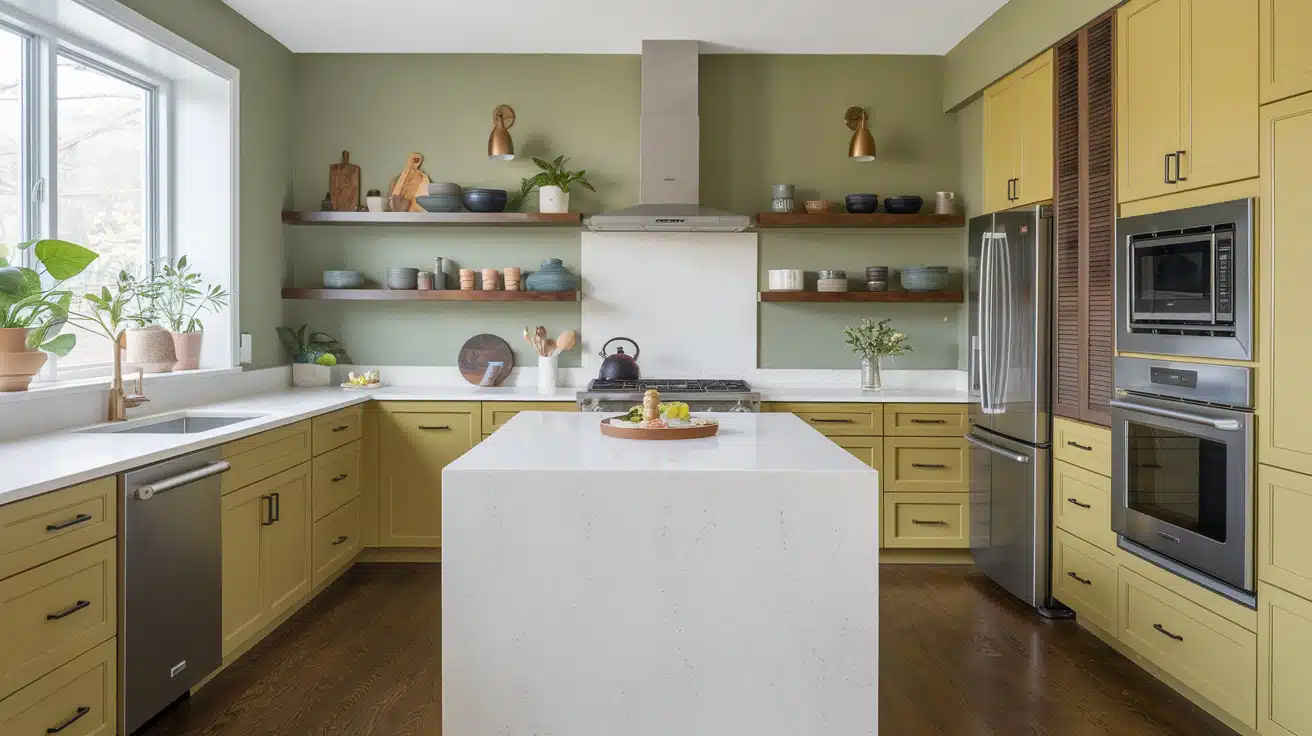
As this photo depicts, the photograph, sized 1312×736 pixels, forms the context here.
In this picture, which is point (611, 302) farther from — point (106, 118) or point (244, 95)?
point (106, 118)

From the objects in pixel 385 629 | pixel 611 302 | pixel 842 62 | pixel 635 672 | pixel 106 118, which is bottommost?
pixel 385 629

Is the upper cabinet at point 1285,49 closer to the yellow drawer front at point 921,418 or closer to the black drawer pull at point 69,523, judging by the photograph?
the yellow drawer front at point 921,418

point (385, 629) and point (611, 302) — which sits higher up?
point (611, 302)

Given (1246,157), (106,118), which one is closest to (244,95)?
(106,118)

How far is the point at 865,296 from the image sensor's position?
4902 mm

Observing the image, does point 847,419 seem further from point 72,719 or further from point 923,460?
point 72,719

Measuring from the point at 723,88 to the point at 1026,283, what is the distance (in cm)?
215

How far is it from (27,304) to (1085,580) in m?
3.94

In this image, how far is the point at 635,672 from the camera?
229cm

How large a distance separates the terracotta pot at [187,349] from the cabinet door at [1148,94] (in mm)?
3919

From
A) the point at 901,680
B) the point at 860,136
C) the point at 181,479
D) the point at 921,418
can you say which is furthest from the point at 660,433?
→ the point at 860,136

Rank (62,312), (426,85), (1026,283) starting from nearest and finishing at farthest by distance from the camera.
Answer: (62,312), (1026,283), (426,85)

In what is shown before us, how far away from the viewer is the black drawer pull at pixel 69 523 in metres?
2.12

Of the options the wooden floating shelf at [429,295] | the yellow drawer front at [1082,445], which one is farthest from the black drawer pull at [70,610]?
the yellow drawer front at [1082,445]
